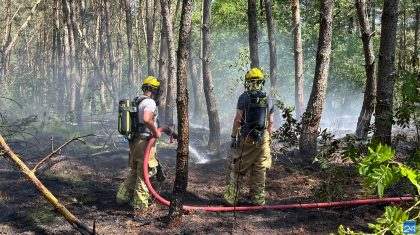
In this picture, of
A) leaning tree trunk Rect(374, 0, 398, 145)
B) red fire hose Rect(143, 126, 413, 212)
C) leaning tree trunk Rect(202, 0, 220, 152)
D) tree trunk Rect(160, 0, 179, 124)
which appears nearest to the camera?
red fire hose Rect(143, 126, 413, 212)

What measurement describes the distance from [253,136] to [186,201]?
1.56 metres

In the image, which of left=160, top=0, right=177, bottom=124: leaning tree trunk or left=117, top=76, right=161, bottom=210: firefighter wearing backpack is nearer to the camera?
left=117, top=76, right=161, bottom=210: firefighter wearing backpack

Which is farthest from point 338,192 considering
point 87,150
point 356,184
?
point 87,150

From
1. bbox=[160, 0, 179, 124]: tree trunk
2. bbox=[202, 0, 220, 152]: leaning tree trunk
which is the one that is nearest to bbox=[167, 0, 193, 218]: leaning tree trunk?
bbox=[202, 0, 220, 152]: leaning tree trunk

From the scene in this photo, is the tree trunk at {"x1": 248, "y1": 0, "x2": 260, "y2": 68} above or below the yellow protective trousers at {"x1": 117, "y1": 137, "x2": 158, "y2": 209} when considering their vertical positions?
above

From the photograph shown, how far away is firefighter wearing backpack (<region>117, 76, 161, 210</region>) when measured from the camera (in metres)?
6.41

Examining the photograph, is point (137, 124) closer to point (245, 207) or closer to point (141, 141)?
point (141, 141)

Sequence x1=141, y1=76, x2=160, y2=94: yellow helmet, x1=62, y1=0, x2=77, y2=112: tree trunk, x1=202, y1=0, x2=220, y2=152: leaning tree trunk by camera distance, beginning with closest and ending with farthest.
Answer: x1=141, y1=76, x2=160, y2=94: yellow helmet → x1=202, y1=0, x2=220, y2=152: leaning tree trunk → x1=62, y1=0, x2=77, y2=112: tree trunk

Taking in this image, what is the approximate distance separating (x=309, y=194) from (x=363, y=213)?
4.50 feet

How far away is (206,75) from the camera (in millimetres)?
11766

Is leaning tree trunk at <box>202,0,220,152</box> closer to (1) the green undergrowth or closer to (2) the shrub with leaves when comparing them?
(1) the green undergrowth

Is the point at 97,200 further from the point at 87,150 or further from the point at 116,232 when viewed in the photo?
the point at 87,150

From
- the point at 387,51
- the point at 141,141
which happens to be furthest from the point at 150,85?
the point at 387,51

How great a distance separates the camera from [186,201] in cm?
696
